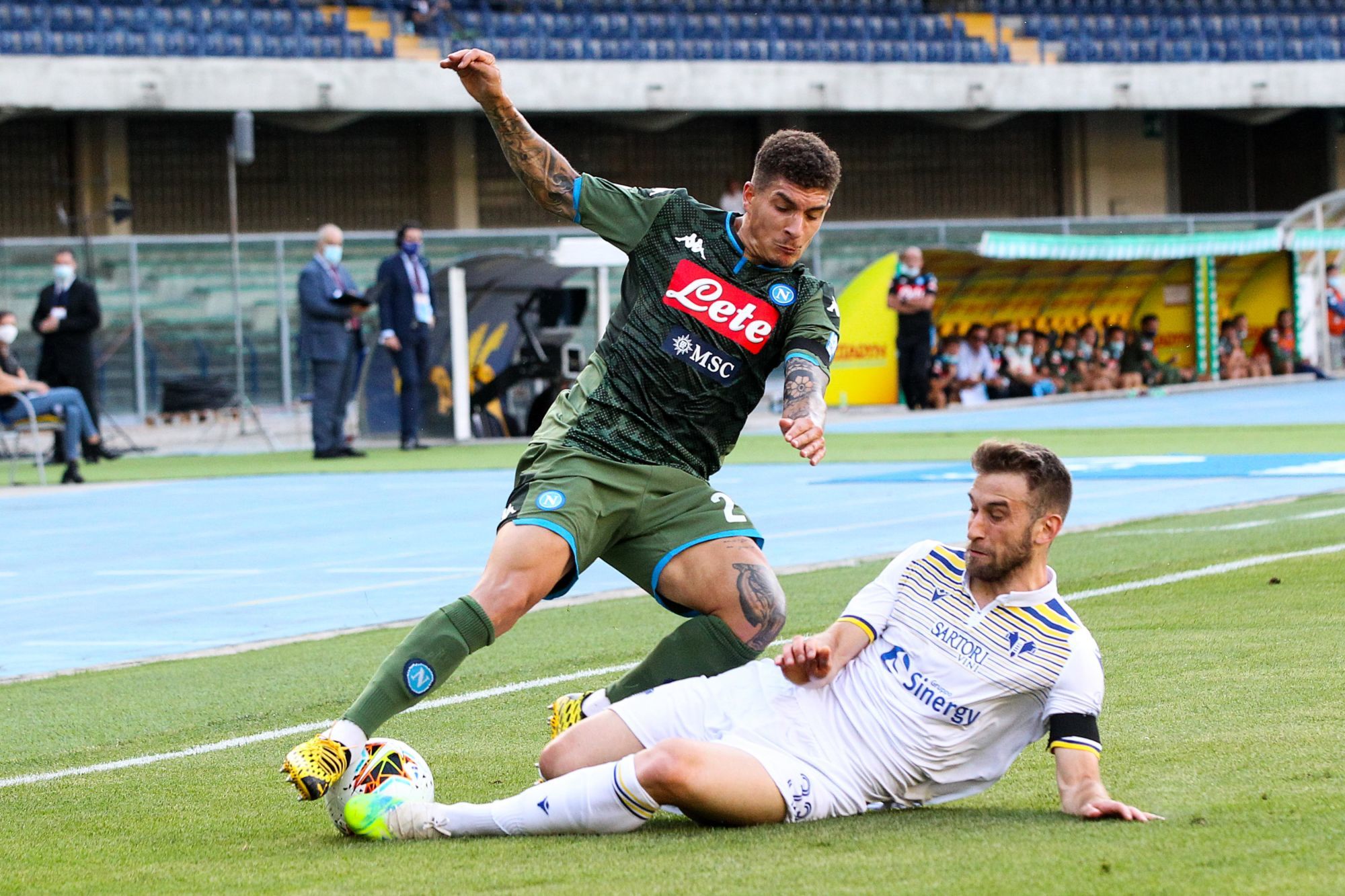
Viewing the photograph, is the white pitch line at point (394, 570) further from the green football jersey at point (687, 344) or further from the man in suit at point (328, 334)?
the man in suit at point (328, 334)

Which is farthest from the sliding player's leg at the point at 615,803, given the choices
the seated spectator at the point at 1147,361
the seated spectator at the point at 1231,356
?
the seated spectator at the point at 1231,356

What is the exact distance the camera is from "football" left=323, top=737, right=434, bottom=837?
14.9 feet

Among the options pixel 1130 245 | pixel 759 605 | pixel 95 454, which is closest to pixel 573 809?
pixel 759 605

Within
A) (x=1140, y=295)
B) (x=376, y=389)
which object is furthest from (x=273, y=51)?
(x=1140, y=295)

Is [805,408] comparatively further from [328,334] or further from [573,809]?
[328,334]

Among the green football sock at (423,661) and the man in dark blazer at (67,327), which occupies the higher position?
the man in dark blazer at (67,327)

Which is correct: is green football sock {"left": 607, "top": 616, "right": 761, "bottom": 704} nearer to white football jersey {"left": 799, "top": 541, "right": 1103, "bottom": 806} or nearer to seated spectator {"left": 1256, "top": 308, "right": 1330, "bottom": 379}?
white football jersey {"left": 799, "top": 541, "right": 1103, "bottom": 806}

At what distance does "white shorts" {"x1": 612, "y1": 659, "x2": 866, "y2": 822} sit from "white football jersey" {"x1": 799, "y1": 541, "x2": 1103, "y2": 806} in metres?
0.04

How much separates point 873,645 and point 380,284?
56.7 feet

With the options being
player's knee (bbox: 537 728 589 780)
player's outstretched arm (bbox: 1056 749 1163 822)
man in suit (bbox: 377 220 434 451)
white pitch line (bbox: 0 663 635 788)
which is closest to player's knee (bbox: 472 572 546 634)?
player's knee (bbox: 537 728 589 780)

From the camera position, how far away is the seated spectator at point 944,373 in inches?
1040

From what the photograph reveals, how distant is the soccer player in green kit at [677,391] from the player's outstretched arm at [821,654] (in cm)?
66

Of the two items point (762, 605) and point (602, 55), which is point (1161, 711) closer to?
point (762, 605)

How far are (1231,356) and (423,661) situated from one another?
2834 cm
